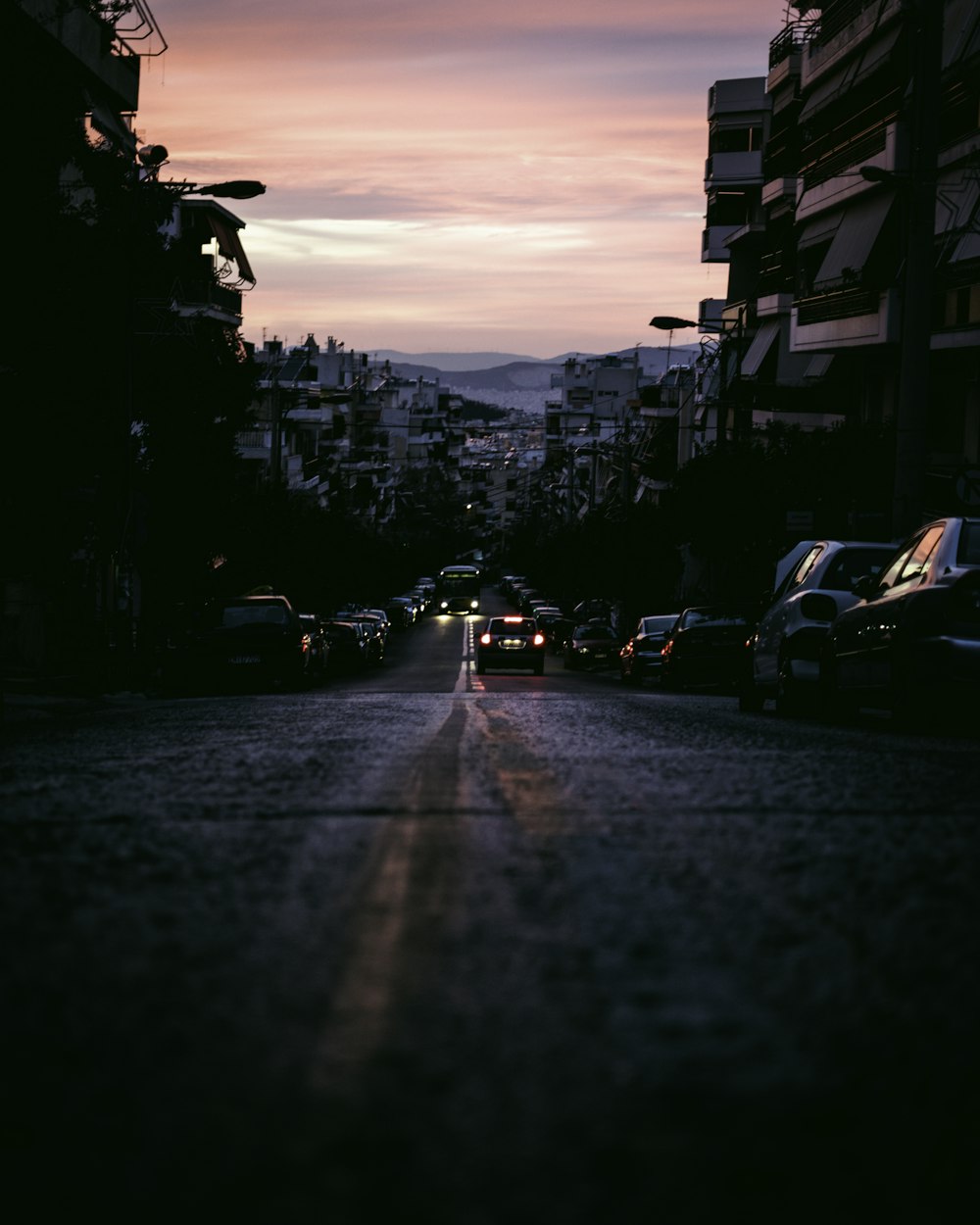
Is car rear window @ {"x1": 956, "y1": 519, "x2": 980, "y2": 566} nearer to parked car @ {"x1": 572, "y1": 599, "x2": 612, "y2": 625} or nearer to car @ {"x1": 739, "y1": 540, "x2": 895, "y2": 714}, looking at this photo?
car @ {"x1": 739, "y1": 540, "x2": 895, "y2": 714}

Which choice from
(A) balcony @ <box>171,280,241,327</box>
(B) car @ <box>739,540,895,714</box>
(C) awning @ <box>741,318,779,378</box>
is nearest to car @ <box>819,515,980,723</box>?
(B) car @ <box>739,540,895,714</box>

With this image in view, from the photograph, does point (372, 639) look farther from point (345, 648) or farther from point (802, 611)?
point (802, 611)

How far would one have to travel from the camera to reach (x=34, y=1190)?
116 inches

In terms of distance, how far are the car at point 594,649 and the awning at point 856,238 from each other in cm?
1491

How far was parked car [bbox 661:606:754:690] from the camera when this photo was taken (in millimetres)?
33469

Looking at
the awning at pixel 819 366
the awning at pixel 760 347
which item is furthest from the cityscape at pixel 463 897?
the awning at pixel 760 347

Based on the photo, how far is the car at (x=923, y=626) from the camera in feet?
43.8

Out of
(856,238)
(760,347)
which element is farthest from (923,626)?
(760,347)

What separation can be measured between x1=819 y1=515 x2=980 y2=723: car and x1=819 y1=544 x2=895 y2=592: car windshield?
2.83 meters

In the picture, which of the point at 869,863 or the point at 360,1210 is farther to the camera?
the point at 869,863

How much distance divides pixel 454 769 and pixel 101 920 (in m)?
4.76

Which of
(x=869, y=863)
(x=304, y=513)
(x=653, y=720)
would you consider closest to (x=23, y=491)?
(x=653, y=720)

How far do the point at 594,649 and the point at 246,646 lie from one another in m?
30.3

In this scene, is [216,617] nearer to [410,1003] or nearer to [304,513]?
[410,1003]
